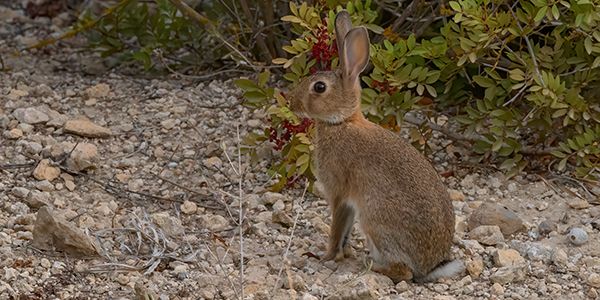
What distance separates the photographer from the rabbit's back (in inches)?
210

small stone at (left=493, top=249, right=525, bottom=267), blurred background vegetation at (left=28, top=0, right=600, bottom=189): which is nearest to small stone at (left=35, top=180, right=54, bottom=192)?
blurred background vegetation at (left=28, top=0, right=600, bottom=189)

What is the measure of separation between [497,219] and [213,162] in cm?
172

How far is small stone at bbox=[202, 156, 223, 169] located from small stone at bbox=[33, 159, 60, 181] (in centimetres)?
86

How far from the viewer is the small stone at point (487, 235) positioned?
5.77 metres

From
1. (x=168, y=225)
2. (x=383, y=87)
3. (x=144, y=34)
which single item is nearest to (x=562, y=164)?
(x=383, y=87)

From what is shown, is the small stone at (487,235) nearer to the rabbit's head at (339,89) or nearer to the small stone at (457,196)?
the small stone at (457,196)

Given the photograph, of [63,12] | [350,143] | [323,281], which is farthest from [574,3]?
[63,12]

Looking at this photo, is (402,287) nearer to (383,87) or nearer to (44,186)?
(383,87)

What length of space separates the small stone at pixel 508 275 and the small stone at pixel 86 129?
266 centimetres

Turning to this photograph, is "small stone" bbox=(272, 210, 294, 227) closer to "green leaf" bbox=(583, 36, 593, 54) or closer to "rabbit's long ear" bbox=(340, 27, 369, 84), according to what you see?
"rabbit's long ear" bbox=(340, 27, 369, 84)

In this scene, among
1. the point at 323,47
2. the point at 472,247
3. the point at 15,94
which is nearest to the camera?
the point at 472,247

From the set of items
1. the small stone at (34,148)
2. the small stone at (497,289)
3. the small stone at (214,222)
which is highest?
the small stone at (497,289)

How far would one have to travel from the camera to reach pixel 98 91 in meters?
7.55

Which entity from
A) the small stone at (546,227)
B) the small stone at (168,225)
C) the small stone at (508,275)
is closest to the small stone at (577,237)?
the small stone at (546,227)
